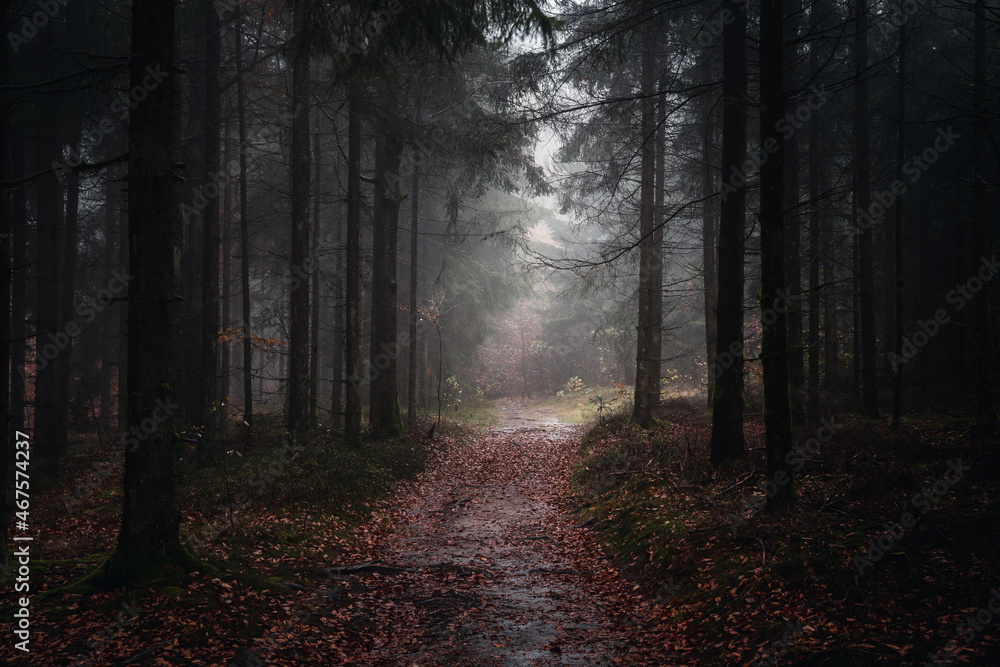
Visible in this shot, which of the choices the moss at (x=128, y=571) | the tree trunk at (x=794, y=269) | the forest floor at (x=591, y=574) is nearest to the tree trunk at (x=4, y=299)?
the forest floor at (x=591, y=574)

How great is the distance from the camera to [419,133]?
15.4 m

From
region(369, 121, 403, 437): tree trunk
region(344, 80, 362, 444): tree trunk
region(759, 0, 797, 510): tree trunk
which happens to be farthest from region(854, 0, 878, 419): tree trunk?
region(344, 80, 362, 444): tree trunk

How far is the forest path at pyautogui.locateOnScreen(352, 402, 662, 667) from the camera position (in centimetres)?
523

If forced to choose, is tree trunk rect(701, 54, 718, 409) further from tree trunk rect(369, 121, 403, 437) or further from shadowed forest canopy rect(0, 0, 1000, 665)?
tree trunk rect(369, 121, 403, 437)

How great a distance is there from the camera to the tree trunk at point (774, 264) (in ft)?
21.0

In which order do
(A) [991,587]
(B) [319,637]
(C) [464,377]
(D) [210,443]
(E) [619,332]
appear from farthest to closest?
1. (C) [464,377]
2. (E) [619,332]
3. (D) [210,443]
4. (B) [319,637]
5. (A) [991,587]

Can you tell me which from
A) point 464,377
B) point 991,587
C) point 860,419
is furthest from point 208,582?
point 464,377

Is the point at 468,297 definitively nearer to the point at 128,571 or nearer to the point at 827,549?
the point at 128,571

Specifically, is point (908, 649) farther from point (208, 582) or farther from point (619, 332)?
point (619, 332)

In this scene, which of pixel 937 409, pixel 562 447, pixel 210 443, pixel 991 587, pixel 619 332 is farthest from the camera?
pixel 619 332

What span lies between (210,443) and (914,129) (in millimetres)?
22845

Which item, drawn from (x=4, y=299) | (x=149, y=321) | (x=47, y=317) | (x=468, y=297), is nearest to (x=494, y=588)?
(x=149, y=321)

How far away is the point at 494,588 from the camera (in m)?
6.76

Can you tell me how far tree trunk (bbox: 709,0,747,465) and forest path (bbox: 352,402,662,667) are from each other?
9.55 feet
